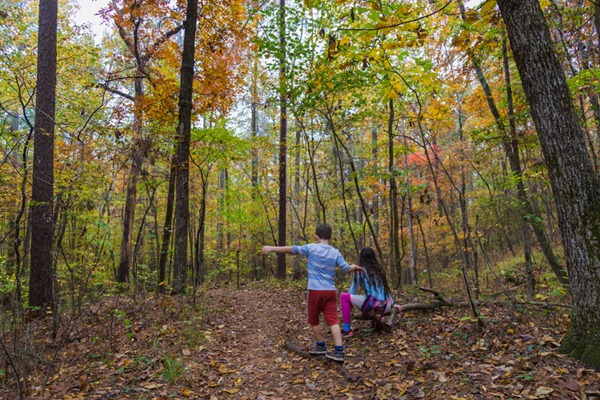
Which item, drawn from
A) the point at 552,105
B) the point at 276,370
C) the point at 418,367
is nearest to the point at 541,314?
the point at 418,367

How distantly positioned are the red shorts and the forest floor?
603 mm

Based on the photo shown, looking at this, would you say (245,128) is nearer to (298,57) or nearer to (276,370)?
(298,57)

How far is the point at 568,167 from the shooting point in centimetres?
334

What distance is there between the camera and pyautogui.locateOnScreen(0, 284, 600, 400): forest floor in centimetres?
344

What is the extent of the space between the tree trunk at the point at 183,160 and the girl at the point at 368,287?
4.32 m

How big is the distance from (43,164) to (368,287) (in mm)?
8195

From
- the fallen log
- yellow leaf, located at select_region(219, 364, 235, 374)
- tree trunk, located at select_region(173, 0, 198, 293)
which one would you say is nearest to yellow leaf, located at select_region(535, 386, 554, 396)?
the fallen log

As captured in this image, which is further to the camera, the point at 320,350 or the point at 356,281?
the point at 356,281

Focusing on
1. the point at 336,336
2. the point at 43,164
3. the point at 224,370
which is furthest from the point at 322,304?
the point at 43,164

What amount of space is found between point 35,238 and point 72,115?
21.4 ft

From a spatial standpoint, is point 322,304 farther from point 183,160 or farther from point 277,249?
point 183,160

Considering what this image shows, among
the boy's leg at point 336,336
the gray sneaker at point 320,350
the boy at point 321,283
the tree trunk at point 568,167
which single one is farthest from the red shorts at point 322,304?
the tree trunk at point 568,167

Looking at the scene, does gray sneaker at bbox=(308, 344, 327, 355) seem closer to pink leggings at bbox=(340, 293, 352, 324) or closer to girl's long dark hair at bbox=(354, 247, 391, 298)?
pink leggings at bbox=(340, 293, 352, 324)

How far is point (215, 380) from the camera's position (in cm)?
453
